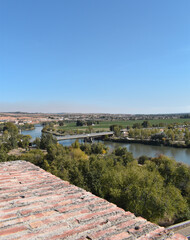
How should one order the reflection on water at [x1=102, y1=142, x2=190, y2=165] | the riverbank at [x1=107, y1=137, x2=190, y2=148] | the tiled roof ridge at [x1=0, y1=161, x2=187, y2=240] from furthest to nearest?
the riverbank at [x1=107, y1=137, x2=190, y2=148] < the reflection on water at [x1=102, y1=142, x2=190, y2=165] < the tiled roof ridge at [x1=0, y1=161, x2=187, y2=240]

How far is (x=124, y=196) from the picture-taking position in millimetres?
10602

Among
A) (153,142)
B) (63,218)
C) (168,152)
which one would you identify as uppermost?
(63,218)

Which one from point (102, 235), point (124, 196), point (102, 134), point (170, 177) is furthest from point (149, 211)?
point (102, 134)

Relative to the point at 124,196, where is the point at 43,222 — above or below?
above

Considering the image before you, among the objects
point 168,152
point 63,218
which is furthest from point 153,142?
point 63,218

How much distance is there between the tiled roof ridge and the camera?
1873 mm

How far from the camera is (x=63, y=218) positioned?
215 cm

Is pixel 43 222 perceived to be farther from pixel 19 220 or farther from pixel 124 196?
pixel 124 196

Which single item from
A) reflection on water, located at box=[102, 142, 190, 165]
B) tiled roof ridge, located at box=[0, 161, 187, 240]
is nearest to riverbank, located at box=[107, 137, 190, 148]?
reflection on water, located at box=[102, 142, 190, 165]

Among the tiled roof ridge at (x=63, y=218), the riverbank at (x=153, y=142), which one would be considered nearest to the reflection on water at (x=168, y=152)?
the riverbank at (x=153, y=142)

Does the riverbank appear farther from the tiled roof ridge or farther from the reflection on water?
the tiled roof ridge

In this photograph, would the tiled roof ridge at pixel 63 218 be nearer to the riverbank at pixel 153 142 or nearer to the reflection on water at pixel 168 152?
the reflection on water at pixel 168 152

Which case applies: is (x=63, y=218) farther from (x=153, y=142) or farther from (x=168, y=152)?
(x=153, y=142)

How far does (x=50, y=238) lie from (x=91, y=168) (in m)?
13.1
